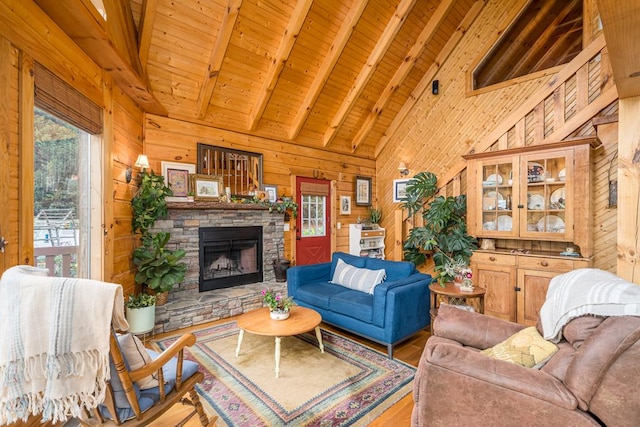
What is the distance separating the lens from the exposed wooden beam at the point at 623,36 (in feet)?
4.11

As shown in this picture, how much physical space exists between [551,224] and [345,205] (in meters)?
3.39

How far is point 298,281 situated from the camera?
3.91 meters

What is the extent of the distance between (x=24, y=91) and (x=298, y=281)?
3.03m

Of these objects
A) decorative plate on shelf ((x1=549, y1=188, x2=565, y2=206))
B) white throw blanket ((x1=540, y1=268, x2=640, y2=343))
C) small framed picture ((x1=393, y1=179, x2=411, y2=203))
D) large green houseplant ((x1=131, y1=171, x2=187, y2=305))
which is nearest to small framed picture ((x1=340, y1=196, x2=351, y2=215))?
small framed picture ((x1=393, y1=179, x2=411, y2=203))

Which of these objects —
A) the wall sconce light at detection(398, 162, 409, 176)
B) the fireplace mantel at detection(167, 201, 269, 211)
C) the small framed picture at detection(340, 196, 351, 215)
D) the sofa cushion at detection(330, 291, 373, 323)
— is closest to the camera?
the sofa cushion at detection(330, 291, 373, 323)

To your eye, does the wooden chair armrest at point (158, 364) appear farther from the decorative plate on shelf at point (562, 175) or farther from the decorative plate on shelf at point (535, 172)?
the decorative plate on shelf at point (562, 175)

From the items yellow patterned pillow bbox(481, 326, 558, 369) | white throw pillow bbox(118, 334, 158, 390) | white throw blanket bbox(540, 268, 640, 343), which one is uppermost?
white throw blanket bbox(540, 268, 640, 343)

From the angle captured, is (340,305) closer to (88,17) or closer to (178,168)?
(178,168)

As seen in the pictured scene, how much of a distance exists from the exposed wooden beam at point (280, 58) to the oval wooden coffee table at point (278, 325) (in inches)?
119

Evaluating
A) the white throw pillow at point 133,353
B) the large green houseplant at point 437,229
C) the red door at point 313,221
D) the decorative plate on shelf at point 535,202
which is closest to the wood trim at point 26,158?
the white throw pillow at point 133,353

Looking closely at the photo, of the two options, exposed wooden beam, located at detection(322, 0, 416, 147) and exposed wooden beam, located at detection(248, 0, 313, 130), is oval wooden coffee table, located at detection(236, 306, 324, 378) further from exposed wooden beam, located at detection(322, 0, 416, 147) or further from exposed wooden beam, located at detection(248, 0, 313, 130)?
exposed wooden beam, located at detection(322, 0, 416, 147)

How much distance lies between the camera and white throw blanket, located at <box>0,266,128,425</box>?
46.3 inches

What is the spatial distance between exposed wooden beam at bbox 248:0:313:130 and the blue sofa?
2.50 m

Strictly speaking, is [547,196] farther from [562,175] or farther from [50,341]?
[50,341]
